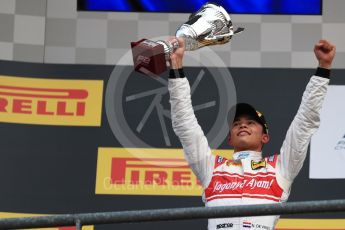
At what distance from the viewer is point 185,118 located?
3486mm

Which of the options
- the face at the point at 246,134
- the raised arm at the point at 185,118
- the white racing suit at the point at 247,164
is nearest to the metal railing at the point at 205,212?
the white racing suit at the point at 247,164

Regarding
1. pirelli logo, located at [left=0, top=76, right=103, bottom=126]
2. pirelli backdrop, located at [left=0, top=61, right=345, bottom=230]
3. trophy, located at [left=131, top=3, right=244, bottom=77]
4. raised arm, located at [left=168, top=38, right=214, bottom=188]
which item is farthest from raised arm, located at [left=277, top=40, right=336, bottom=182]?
pirelli logo, located at [left=0, top=76, right=103, bottom=126]

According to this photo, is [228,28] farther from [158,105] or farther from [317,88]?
[158,105]

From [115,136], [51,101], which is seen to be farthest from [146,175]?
[51,101]

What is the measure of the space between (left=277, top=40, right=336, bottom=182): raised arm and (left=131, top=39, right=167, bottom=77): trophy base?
497 mm

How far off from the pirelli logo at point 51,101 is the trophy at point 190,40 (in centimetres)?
111

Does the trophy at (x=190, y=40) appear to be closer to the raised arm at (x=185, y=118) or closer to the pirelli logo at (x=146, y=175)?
the raised arm at (x=185, y=118)

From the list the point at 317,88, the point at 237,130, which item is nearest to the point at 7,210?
the point at 237,130

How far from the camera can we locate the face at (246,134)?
143 inches

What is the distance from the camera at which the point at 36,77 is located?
484 centimetres

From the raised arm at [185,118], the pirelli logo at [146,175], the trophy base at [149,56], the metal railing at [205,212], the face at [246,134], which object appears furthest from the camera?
the pirelli logo at [146,175]

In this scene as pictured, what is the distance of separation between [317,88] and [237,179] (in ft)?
1.41

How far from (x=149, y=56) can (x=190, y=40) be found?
0.31 meters

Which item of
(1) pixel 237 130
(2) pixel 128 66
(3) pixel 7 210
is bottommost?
(3) pixel 7 210
